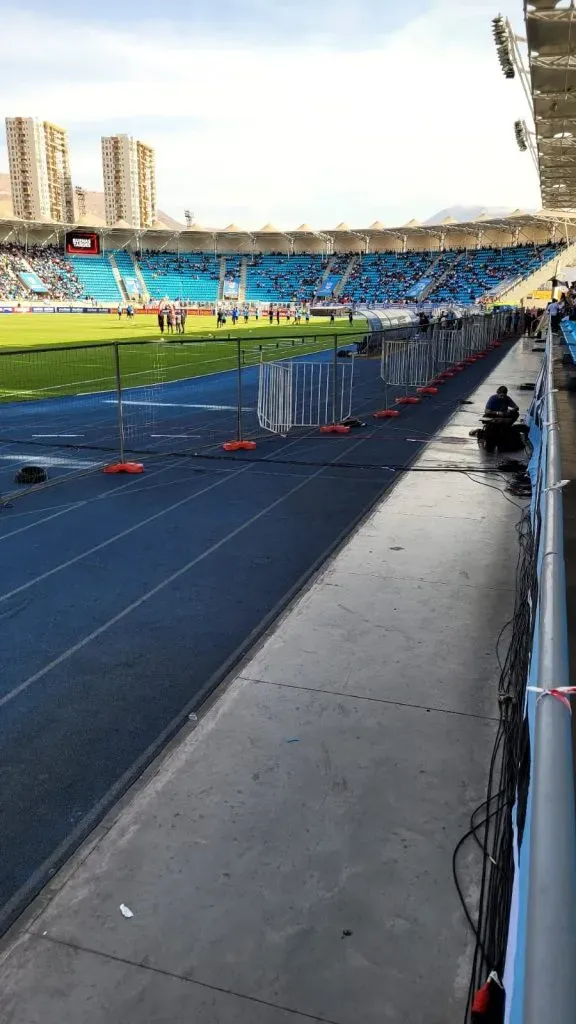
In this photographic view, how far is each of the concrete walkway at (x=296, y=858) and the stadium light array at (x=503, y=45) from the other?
27.2 metres

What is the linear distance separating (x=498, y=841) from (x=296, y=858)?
0.84m

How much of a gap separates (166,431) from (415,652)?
10.8 meters

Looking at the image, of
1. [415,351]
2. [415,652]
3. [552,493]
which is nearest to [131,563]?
[415,652]

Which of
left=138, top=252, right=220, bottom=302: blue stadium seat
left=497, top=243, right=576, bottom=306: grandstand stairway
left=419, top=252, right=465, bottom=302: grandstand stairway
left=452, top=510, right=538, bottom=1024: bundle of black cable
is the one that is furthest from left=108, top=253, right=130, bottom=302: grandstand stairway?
left=452, top=510, right=538, bottom=1024: bundle of black cable

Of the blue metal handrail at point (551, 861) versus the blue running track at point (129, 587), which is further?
the blue running track at point (129, 587)

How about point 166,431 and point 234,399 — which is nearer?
point 166,431

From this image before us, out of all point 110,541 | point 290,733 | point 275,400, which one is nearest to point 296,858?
point 290,733

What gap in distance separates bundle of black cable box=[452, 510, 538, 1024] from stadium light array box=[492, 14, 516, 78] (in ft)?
91.0

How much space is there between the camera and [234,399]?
19.9m

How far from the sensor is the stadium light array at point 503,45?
25.7 metres

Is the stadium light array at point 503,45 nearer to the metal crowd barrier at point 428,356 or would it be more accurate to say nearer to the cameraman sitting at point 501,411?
the metal crowd barrier at point 428,356

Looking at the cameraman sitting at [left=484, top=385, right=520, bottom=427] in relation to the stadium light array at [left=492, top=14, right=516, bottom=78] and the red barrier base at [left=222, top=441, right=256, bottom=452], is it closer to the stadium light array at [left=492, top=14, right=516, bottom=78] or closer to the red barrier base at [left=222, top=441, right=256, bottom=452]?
the red barrier base at [left=222, top=441, right=256, bottom=452]

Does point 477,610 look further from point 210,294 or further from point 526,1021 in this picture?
point 210,294

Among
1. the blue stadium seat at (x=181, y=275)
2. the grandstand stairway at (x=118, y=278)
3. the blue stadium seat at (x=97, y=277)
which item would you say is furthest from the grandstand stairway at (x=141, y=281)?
the blue stadium seat at (x=97, y=277)
